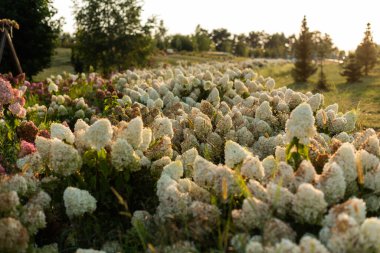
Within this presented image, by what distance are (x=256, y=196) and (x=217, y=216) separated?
29cm

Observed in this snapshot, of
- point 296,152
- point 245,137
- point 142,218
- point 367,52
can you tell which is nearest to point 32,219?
point 142,218

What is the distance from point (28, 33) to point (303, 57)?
1688cm

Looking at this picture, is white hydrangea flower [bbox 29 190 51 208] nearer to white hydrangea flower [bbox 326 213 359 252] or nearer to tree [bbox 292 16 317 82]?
white hydrangea flower [bbox 326 213 359 252]

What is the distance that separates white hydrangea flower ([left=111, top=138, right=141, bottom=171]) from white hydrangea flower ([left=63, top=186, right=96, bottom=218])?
0.38 meters

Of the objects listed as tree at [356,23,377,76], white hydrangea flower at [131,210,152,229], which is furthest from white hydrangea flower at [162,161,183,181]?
tree at [356,23,377,76]

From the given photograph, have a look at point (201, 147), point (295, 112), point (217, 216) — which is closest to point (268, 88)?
point (201, 147)

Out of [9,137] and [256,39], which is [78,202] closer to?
[9,137]

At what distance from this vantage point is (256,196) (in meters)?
3.13

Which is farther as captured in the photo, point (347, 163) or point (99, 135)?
point (99, 135)

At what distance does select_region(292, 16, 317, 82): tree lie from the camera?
1173 inches

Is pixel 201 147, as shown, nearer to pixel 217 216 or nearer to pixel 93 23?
pixel 217 216

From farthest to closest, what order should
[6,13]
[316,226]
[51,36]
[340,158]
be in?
[51,36] → [6,13] → [340,158] → [316,226]

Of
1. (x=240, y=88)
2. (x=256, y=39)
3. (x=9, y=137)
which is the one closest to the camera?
(x=9, y=137)

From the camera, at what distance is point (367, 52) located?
111ft
